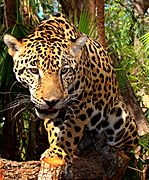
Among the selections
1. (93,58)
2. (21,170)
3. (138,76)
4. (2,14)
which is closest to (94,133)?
(93,58)

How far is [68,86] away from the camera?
13.8 feet

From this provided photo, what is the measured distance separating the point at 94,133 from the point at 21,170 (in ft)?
4.93

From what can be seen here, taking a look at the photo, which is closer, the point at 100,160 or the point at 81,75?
the point at 81,75

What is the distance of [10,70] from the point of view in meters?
5.36

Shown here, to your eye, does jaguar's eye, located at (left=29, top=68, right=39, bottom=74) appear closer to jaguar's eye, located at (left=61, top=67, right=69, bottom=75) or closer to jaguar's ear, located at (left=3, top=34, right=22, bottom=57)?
jaguar's eye, located at (left=61, top=67, right=69, bottom=75)

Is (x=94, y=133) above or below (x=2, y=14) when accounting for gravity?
below

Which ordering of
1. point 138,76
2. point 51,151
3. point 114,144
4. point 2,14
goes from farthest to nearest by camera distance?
point 138,76, point 2,14, point 114,144, point 51,151

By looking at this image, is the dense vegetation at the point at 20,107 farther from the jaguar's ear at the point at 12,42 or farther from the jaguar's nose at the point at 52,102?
the jaguar's nose at the point at 52,102

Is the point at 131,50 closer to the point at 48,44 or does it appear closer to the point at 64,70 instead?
the point at 48,44

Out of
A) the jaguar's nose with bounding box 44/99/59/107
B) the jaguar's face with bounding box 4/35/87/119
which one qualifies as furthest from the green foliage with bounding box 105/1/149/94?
the jaguar's nose with bounding box 44/99/59/107

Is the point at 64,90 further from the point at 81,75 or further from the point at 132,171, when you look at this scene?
the point at 132,171

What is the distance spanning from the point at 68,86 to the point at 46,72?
0.29m

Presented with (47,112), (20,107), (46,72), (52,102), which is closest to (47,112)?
(47,112)

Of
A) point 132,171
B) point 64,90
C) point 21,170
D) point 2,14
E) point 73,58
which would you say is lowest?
point 132,171
